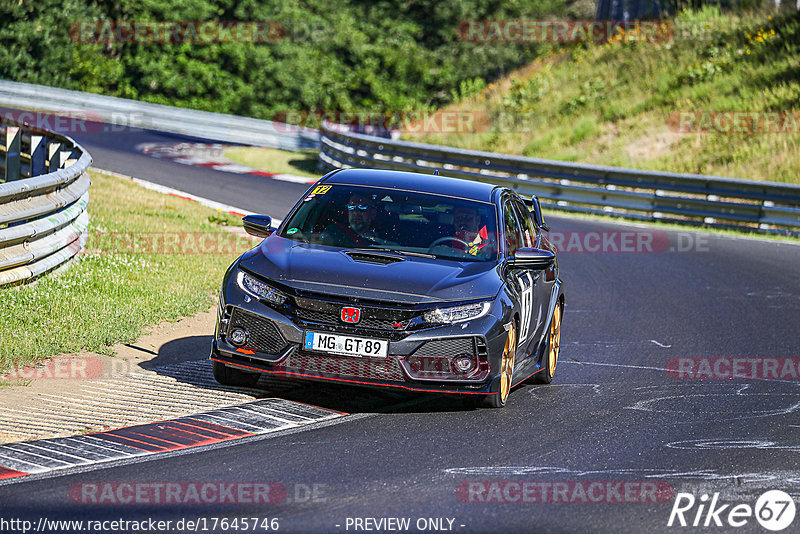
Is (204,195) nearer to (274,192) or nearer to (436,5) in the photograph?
(274,192)

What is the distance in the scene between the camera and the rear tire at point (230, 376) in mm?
7945

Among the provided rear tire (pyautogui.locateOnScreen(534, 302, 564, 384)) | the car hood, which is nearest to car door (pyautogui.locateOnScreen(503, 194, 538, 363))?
the car hood

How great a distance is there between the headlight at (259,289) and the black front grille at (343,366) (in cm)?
40

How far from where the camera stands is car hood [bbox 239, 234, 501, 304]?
292 inches

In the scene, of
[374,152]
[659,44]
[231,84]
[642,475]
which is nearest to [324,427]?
[642,475]

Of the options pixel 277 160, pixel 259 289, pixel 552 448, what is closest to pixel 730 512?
pixel 552 448

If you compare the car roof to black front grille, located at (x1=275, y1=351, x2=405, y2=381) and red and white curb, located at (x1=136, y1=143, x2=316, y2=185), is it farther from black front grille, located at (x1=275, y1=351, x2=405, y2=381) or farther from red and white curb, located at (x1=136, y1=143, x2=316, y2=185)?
red and white curb, located at (x1=136, y1=143, x2=316, y2=185)

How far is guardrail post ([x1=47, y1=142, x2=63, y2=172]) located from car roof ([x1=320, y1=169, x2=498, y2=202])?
20.0 ft

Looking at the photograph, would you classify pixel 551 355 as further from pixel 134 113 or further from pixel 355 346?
pixel 134 113

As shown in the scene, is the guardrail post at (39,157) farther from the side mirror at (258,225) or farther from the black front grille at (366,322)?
the black front grille at (366,322)

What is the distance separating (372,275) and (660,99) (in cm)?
2734

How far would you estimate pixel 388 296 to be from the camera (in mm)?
7363

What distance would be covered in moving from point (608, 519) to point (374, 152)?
21959mm

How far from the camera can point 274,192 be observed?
2306cm
